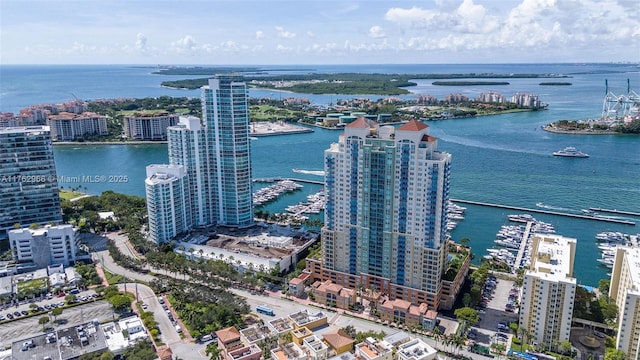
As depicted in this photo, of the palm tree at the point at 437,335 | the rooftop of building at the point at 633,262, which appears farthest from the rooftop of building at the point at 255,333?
the rooftop of building at the point at 633,262

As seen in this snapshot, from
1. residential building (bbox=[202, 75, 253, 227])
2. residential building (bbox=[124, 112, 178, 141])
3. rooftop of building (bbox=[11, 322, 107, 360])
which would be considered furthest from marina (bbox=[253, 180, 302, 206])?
residential building (bbox=[124, 112, 178, 141])

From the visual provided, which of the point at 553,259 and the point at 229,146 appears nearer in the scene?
the point at 553,259

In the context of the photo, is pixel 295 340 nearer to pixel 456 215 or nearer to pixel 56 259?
pixel 56 259

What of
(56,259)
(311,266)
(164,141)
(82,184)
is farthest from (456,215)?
(164,141)

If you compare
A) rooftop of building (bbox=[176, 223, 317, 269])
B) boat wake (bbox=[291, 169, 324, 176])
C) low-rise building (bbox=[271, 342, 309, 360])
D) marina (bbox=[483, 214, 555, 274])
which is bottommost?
marina (bbox=[483, 214, 555, 274])

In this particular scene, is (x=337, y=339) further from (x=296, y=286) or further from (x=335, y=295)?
(x=296, y=286)

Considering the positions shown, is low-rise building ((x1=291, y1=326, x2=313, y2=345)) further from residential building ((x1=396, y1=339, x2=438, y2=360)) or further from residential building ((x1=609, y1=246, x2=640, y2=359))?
residential building ((x1=609, y1=246, x2=640, y2=359))

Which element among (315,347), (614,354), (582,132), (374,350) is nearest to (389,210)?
(374,350)
